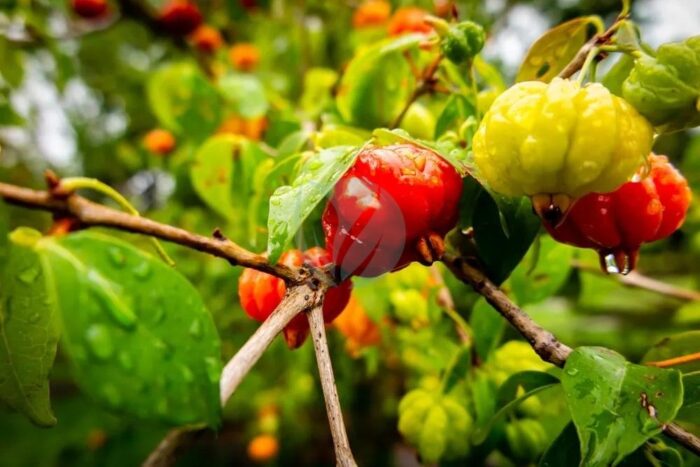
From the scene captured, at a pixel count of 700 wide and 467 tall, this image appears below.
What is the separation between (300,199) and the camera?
592 millimetres

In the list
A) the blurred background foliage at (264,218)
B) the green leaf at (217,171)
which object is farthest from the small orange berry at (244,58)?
the green leaf at (217,171)

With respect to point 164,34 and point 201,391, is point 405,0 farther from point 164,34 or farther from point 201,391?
point 201,391

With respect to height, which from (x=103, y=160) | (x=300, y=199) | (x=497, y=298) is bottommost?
(x=103, y=160)

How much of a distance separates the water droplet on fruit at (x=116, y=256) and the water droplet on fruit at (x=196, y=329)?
0.08 m

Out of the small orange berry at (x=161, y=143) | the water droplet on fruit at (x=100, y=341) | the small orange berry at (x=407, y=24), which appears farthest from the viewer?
the small orange berry at (x=161, y=143)

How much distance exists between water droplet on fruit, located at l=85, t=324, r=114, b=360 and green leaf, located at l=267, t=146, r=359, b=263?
0.17 metres

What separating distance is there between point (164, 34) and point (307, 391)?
175cm

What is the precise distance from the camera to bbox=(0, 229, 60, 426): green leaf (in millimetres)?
534

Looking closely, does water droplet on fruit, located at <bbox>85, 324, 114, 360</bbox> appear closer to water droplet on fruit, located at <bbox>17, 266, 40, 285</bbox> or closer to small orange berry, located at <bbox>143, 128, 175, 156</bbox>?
water droplet on fruit, located at <bbox>17, 266, 40, 285</bbox>

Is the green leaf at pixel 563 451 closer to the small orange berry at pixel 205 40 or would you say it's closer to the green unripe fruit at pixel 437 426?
the green unripe fruit at pixel 437 426

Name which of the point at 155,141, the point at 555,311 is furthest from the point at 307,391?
the point at 155,141

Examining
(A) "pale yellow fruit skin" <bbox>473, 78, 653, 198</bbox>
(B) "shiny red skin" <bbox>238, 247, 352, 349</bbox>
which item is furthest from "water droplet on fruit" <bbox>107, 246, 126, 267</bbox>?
(A) "pale yellow fruit skin" <bbox>473, 78, 653, 198</bbox>

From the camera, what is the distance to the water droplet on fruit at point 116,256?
518mm

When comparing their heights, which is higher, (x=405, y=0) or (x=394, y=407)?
(x=405, y=0)
